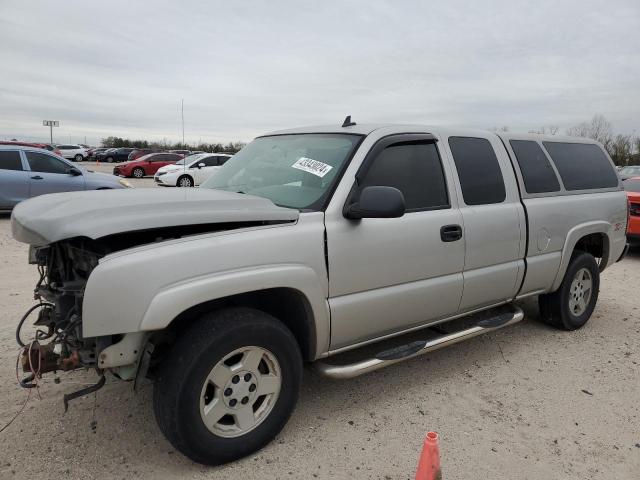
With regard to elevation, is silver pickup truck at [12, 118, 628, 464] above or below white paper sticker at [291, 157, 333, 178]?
below

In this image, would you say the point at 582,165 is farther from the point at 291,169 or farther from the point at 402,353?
the point at 291,169

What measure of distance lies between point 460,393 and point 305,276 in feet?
5.48

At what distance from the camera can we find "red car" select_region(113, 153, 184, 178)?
2748 centimetres

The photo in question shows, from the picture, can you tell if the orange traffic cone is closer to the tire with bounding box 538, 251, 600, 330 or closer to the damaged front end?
the damaged front end

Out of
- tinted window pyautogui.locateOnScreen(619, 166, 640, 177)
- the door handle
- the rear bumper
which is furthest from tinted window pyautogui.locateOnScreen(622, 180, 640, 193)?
the door handle

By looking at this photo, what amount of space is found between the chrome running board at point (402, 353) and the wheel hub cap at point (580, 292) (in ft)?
3.34

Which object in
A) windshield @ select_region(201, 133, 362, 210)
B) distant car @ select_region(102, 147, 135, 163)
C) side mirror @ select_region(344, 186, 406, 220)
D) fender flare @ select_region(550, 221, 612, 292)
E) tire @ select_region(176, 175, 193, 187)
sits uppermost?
distant car @ select_region(102, 147, 135, 163)

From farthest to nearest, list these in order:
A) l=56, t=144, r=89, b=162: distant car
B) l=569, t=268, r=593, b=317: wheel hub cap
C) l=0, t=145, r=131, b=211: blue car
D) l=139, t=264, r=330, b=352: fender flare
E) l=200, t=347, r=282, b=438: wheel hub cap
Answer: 1. l=56, t=144, r=89, b=162: distant car
2. l=0, t=145, r=131, b=211: blue car
3. l=569, t=268, r=593, b=317: wheel hub cap
4. l=200, t=347, r=282, b=438: wheel hub cap
5. l=139, t=264, r=330, b=352: fender flare

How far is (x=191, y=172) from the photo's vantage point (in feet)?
66.6

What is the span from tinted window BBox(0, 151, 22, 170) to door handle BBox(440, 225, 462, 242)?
11.0m

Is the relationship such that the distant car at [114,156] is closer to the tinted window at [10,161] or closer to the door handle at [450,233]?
the tinted window at [10,161]

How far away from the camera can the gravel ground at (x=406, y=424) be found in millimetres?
2730

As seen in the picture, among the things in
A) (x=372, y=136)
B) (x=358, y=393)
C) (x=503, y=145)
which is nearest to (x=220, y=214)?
(x=372, y=136)

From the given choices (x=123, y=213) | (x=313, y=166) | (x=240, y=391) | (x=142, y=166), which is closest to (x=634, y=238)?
(x=313, y=166)
